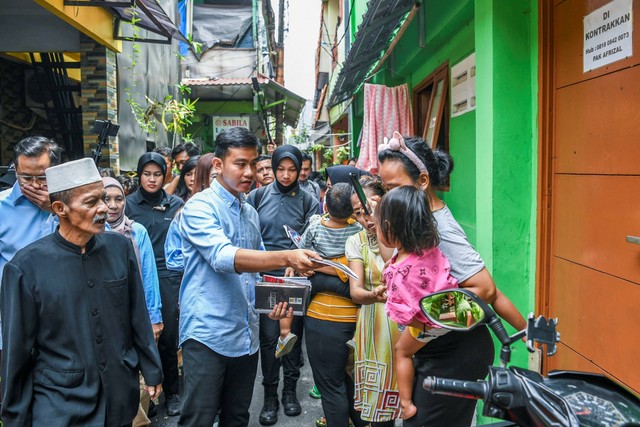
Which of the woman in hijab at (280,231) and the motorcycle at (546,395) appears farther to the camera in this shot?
the woman in hijab at (280,231)

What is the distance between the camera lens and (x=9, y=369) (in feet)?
6.97

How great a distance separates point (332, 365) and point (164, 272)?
2059 millimetres

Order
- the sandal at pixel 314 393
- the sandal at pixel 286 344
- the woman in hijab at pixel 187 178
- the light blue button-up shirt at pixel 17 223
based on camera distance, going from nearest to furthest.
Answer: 1. the light blue button-up shirt at pixel 17 223
2. the sandal at pixel 286 344
3. the sandal at pixel 314 393
4. the woman in hijab at pixel 187 178

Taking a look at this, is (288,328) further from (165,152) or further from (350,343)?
(165,152)

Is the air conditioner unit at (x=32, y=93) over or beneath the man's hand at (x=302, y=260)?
over

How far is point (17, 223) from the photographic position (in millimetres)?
3133

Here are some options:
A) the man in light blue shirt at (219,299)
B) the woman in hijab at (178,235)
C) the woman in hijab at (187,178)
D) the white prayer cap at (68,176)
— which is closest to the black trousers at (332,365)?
the man in light blue shirt at (219,299)

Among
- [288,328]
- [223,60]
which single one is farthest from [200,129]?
[288,328]

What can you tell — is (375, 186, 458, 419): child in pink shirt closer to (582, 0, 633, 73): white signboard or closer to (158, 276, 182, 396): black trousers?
(582, 0, 633, 73): white signboard

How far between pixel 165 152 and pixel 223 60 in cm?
1069

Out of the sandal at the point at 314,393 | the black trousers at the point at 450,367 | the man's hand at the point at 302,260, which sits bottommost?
the sandal at the point at 314,393

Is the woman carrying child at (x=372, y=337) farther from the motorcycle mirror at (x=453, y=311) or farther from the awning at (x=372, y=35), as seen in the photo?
the awning at (x=372, y=35)

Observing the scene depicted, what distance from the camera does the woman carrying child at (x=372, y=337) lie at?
2977mm

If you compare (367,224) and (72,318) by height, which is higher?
(367,224)
